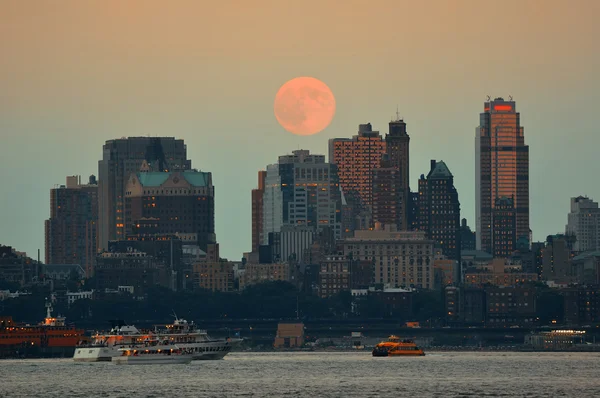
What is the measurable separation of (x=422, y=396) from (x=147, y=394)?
27.0 m

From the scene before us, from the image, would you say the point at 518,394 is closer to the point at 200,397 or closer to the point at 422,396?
the point at 422,396

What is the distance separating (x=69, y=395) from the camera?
199 metres

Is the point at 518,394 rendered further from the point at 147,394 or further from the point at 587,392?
the point at 147,394

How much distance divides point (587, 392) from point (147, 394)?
43.3 metres

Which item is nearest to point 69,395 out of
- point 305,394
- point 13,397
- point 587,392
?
point 13,397

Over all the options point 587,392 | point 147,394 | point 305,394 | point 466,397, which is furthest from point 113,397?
point 587,392

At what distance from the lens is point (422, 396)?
195 meters

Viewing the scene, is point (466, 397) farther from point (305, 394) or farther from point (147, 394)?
point (147, 394)

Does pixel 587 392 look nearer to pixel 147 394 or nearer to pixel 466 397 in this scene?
pixel 466 397

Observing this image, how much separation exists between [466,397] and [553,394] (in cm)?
948

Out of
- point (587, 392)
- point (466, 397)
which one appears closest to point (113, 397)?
point (466, 397)

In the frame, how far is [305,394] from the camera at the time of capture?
199 m

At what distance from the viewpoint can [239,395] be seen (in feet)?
653

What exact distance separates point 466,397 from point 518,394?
6805 mm
